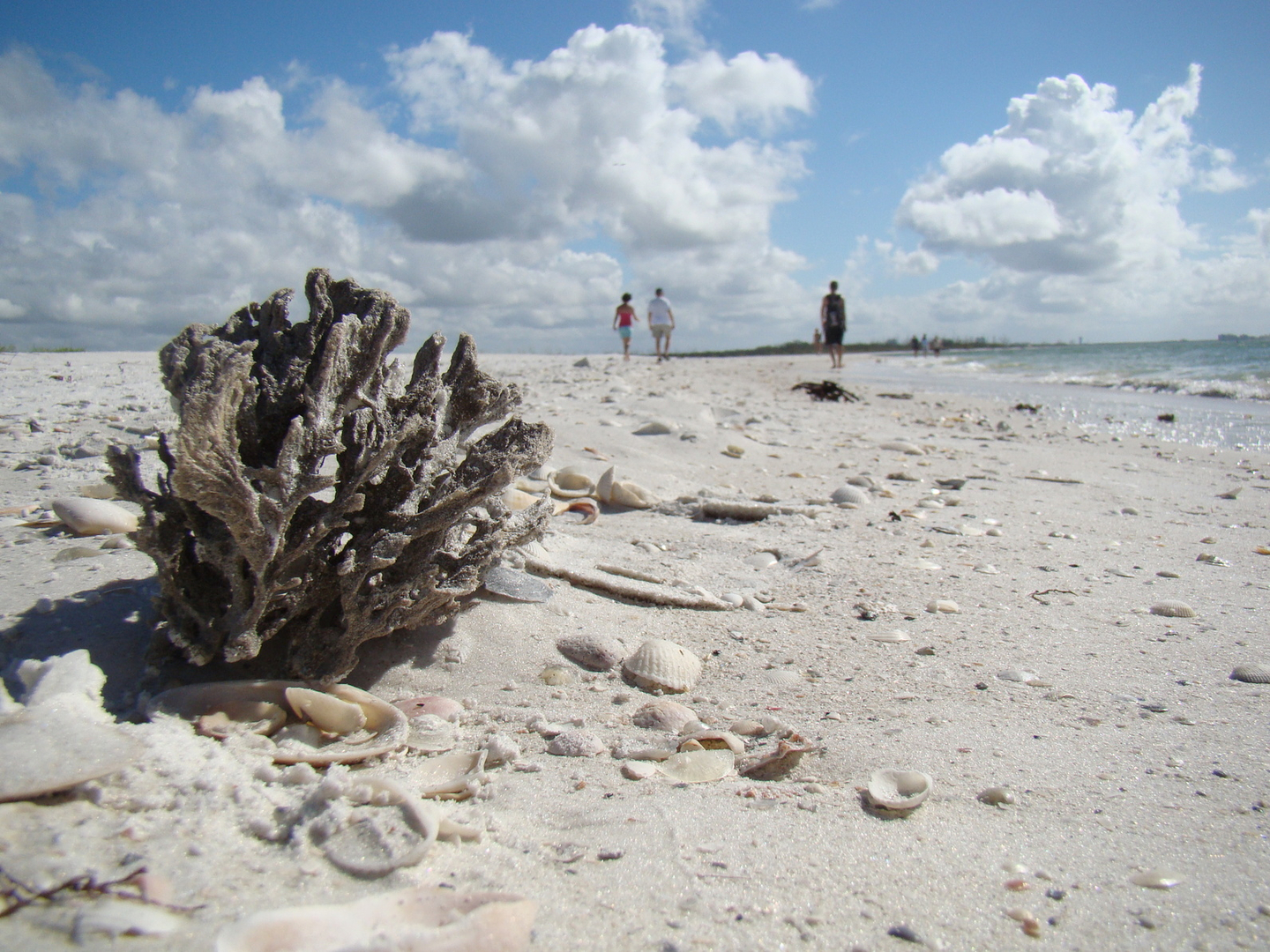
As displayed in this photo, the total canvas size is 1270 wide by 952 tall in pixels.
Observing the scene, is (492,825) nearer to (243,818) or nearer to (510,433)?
(243,818)

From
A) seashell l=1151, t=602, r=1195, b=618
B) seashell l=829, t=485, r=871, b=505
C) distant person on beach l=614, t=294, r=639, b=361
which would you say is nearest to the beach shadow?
seashell l=1151, t=602, r=1195, b=618

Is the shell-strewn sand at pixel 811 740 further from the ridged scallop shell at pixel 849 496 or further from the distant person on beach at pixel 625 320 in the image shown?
the distant person on beach at pixel 625 320

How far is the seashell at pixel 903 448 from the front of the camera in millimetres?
6426

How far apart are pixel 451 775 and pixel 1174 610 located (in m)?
2.71

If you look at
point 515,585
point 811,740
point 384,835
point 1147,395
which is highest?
point 1147,395

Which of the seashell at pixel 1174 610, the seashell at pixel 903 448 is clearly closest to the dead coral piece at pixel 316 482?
the seashell at pixel 1174 610

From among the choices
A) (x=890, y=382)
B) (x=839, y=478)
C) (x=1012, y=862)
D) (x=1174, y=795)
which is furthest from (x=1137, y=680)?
(x=890, y=382)

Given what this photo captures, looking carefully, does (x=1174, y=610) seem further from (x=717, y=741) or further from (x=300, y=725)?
(x=300, y=725)

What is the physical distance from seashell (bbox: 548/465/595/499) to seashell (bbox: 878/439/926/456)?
334 cm

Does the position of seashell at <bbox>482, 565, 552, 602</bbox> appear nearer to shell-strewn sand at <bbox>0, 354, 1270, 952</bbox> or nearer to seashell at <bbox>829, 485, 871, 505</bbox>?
shell-strewn sand at <bbox>0, 354, 1270, 952</bbox>

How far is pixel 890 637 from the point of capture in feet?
8.59

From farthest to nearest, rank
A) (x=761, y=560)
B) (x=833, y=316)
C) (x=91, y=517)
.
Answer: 1. (x=833, y=316)
2. (x=761, y=560)
3. (x=91, y=517)

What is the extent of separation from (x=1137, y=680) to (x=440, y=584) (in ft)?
6.90

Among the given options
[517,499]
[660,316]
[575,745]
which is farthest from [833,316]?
[575,745]
